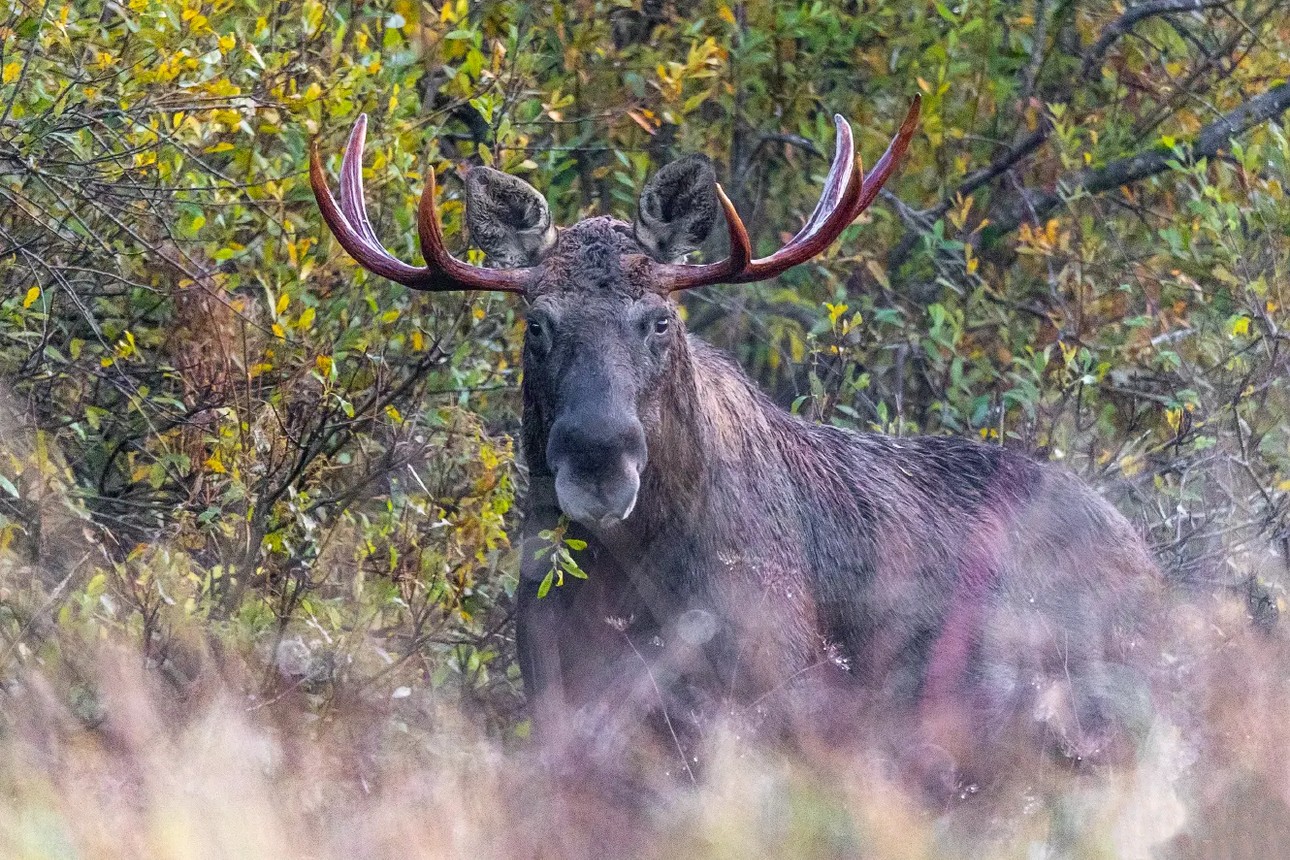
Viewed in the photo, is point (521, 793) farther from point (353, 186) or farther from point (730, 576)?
point (353, 186)

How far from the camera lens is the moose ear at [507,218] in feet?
16.8

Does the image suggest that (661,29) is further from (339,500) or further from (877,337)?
(339,500)

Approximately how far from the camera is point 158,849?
3.65m

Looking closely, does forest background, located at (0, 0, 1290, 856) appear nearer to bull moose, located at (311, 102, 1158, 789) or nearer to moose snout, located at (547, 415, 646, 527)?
bull moose, located at (311, 102, 1158, 789)

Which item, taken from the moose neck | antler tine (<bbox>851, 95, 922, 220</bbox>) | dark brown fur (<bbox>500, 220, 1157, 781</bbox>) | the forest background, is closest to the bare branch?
the forest background

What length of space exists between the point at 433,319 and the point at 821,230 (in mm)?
2058

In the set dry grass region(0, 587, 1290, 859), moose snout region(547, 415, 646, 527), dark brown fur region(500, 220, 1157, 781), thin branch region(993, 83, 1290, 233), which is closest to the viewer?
dry grass region(0, 587, 1290, 859)

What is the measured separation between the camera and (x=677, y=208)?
513 cm

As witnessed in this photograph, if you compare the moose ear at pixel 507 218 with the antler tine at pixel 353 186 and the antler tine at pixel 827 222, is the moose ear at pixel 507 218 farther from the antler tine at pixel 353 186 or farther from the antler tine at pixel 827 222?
the antler tine at pixel 827 222

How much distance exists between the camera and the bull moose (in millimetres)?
4812

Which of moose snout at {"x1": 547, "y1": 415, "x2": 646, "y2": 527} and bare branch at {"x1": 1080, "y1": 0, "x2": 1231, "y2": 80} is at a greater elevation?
bare branch at {"x1": 1080, "y1": 0, "x2": 1231, "y2": 80}

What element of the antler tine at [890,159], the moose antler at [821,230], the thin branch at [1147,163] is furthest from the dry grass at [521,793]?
the thin branch at [1147,163]

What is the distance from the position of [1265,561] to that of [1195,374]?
1.12m

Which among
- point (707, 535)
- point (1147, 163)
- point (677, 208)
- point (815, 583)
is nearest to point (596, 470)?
point (707, 535)
